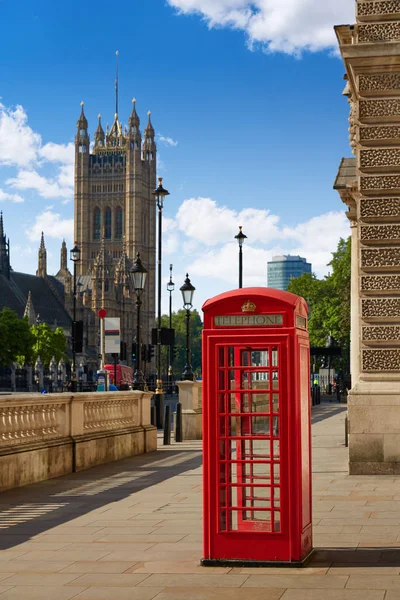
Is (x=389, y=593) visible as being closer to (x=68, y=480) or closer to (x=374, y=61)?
(x=68, y=480)

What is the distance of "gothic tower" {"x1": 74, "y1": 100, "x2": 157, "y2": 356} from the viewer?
19025 cm

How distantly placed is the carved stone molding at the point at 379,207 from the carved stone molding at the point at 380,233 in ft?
0.53

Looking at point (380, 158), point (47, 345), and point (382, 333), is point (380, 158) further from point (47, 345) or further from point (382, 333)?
point (47, 345)

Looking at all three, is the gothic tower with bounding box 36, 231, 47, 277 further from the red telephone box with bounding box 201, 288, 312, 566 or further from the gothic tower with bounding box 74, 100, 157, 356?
the red telephone box with bounding box 201, 288, 312, 566

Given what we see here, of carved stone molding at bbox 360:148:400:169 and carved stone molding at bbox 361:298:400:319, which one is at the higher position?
carved stone molding at bbox 360:148:400:169

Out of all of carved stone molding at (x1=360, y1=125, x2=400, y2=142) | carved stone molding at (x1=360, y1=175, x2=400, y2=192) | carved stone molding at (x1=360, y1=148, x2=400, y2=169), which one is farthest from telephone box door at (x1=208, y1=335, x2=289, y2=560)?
carved stone molding at (x1=360, y1=125, x2=400, y2=142)

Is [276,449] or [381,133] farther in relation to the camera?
[381,133]

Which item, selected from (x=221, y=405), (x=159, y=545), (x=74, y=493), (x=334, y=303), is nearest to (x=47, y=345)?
(x=334, y=303)

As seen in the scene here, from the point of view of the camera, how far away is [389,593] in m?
7.36

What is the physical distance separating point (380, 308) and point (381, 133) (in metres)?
2.59

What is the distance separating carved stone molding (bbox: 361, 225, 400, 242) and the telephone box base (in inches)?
309

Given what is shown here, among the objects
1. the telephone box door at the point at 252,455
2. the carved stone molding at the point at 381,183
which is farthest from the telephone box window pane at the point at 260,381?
the carved stone molding at the point at 381,183

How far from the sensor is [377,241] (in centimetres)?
1577

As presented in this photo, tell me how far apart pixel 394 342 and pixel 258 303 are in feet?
24.3
